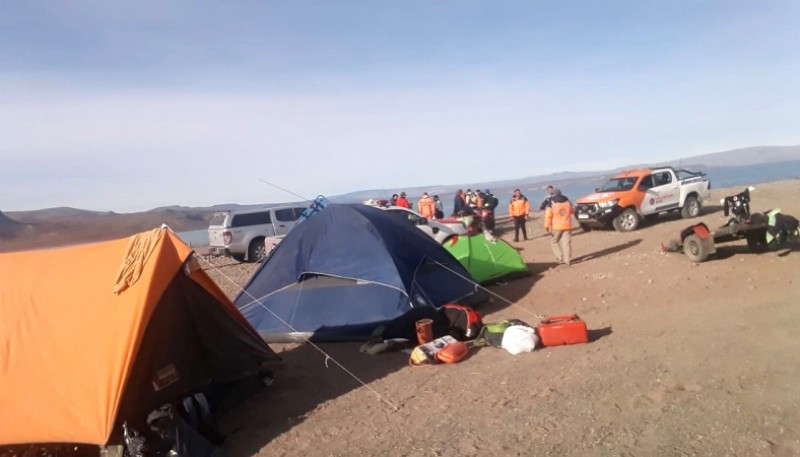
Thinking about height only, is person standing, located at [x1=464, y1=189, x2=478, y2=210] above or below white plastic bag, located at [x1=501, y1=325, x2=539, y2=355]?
above

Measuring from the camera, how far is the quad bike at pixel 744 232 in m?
10.6

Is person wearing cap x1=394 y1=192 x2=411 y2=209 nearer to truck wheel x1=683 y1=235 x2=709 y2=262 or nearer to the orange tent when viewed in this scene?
truck wheel x1=683 y1=235 x2=709 y2=262

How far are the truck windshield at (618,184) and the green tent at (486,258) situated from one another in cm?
783

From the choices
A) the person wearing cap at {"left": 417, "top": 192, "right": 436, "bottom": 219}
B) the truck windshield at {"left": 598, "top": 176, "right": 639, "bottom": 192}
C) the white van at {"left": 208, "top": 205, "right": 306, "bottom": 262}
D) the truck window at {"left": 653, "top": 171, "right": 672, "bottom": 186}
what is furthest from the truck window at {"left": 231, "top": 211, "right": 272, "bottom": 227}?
the truck window at {"left": 653, "top": 171, "right": 672, "bottom": 186}

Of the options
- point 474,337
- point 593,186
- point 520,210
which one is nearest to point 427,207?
point 520,210

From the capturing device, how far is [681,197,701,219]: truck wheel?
61.6 feet

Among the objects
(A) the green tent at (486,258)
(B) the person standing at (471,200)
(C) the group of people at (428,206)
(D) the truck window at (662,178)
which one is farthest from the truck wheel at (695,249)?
(C) the group of people at (428,206)

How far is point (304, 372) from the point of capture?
23.4 ft

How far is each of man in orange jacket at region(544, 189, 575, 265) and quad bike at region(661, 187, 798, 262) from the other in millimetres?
2220

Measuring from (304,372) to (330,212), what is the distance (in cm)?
282

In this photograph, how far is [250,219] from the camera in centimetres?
1908

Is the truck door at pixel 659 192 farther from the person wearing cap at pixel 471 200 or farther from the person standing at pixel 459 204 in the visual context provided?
the person standing at pixel 459 204

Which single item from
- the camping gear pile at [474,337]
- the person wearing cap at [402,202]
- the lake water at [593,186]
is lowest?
the lake water at [593,186]

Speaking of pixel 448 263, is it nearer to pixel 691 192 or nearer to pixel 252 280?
pixel 252 280
